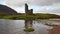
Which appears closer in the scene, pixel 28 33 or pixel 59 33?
pixel 59 33

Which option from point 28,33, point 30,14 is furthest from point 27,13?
point 28,33

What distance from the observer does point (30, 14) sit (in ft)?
518

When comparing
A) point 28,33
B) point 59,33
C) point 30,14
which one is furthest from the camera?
point 30,14

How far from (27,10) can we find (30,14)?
195 inches

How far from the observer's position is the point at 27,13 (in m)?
159

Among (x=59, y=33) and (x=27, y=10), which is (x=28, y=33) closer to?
(x=59, y=33)

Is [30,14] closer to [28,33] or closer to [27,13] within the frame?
[27,13]

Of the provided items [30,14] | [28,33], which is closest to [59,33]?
[28,33]

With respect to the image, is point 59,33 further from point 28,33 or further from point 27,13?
point 27,13

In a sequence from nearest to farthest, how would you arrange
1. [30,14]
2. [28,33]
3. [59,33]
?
[59,33] → [28,33] → [30,14]

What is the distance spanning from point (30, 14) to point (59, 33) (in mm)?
118625

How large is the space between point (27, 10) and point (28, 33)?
11875 centimetres

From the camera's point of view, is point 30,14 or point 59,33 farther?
point 30,14

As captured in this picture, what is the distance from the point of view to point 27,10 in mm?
160500
